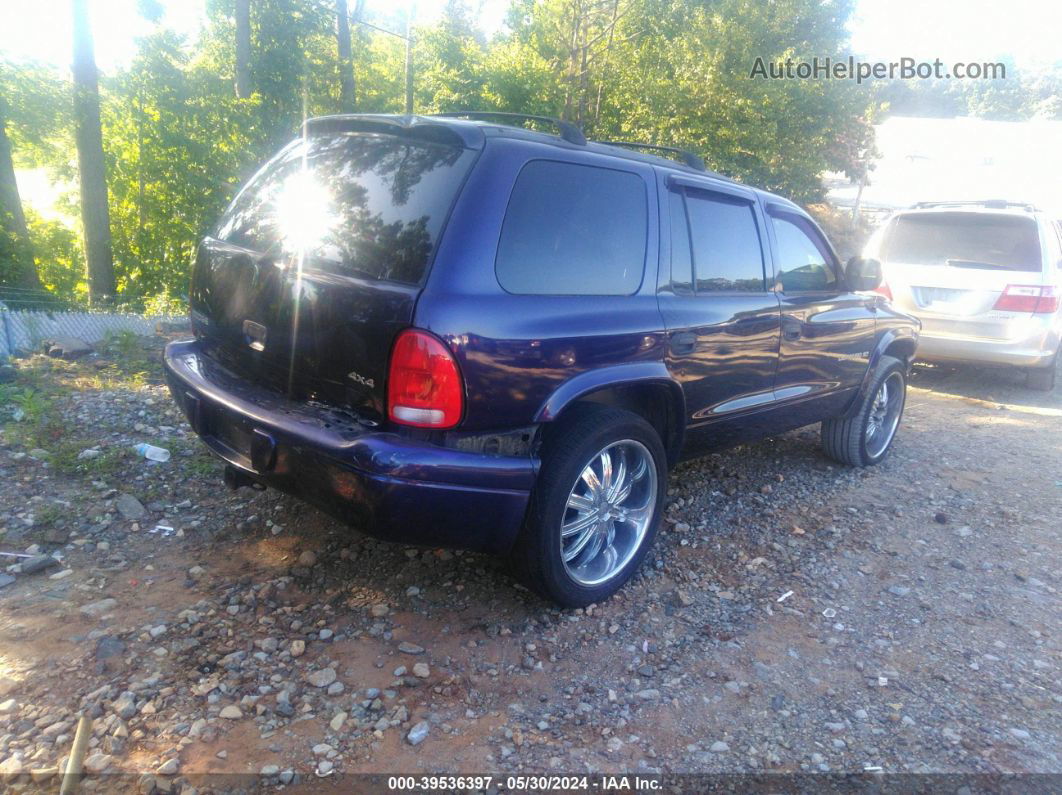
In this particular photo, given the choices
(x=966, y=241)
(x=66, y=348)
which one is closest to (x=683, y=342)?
(x=66, y=348)

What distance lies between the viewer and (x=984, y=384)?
846 centimetres

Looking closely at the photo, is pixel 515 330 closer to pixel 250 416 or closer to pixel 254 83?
pixel 250 416

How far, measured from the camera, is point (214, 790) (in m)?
2.15

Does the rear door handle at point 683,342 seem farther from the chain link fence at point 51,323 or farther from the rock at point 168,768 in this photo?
the chain link fence at point 51,323

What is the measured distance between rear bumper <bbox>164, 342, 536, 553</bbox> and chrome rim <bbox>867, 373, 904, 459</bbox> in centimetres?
357

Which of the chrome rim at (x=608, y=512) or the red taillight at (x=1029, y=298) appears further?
the red taillight at (x=1029, y=298)

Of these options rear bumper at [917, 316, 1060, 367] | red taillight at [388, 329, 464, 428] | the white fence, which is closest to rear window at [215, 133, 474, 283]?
red taillight at [388, 329, 464, 428]

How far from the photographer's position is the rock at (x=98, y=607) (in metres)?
2.91

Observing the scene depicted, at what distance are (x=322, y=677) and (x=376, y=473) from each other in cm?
80

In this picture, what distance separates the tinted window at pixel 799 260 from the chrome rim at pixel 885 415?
1.19 meters

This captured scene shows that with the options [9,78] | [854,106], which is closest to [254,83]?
[9,78]

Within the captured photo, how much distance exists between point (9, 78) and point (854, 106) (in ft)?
58.5

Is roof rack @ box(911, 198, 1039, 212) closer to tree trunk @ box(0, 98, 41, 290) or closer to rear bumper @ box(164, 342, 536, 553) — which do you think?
rear bumper @ box(164, 342, 536, 553)

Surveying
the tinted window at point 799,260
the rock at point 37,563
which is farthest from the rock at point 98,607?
the tinted window at point 799,260
